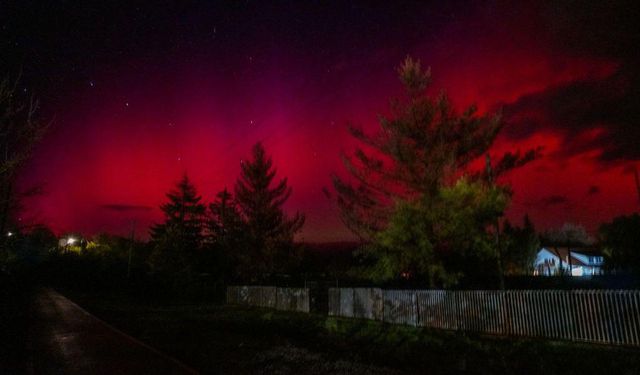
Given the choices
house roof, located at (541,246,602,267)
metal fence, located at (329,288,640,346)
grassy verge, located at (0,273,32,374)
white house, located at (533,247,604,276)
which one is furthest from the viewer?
house roof, located at (541,246,602,267)

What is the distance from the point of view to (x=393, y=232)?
2014cm

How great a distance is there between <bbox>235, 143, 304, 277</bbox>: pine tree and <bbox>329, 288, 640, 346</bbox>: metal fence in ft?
72.0

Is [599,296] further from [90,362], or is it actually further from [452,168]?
[90,362]

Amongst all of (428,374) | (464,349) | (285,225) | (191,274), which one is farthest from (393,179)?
(191,274)

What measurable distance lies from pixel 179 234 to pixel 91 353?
40.5 metres

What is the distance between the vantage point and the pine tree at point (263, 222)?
141ft

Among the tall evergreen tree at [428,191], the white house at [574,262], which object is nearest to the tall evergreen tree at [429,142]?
the tall evergreen tree at [428,191]

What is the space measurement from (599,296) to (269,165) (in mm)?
35634

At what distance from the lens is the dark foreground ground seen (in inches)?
403

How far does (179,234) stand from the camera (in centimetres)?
5200

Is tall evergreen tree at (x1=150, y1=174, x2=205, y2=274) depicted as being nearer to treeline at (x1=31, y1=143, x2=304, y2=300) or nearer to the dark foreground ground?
treeline at (x1=31, y1=143, x2=304, y2=300)

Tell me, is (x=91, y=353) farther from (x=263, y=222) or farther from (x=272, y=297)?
(x=263, y=222)

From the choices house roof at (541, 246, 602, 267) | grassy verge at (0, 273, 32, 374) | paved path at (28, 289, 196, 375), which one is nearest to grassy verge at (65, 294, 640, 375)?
paved path at (28, 289, 196, 375)

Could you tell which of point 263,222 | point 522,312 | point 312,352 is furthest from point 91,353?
point 263,222
